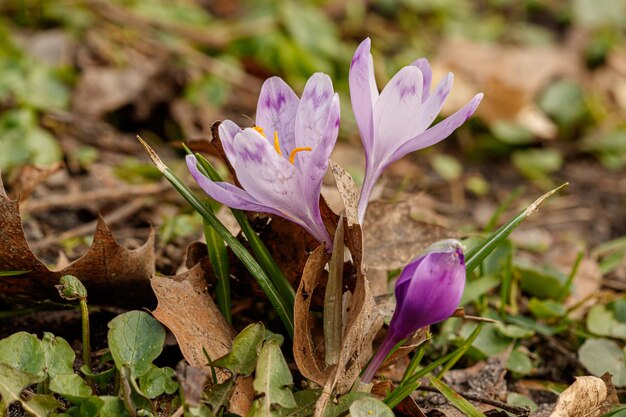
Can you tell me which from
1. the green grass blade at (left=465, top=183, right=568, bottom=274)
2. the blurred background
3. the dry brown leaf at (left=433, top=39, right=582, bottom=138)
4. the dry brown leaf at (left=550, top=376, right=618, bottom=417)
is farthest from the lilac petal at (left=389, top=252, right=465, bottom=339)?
the dry brown leaf at (left=433, top=39, right=582, bottom=138)

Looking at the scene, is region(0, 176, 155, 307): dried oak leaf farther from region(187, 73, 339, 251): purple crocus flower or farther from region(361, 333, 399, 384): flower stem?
region(361, 333, 399, 384): flower stem

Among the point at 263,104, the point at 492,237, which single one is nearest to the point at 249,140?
the point at 263,104

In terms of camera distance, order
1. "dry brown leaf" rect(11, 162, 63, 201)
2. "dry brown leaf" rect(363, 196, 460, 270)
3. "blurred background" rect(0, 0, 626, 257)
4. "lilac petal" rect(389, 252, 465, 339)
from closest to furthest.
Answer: "lilac petal" rect(389, 252, 465, 339)
"dry brown leaf" rect(363, 196, 460, 270)
"dry brown leaf" rect(11, 162, 63, 201)
"blurred background" rect(0, 0, 626, 257)

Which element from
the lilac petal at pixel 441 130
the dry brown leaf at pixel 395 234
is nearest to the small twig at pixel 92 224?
the dry brown leaf at pixel 395 234

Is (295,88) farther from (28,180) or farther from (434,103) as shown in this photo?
(434,103)

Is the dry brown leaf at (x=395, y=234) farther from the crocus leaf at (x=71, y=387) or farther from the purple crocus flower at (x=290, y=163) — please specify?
the crocus leaf at (x=71, y=387)

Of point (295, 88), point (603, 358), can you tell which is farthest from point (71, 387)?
point (295, 88)

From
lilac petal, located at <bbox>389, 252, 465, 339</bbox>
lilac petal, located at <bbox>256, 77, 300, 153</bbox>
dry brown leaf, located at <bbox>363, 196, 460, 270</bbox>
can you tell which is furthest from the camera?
dry brown leaf, located at <bbox>363, 196, 460, 270</bbox>
